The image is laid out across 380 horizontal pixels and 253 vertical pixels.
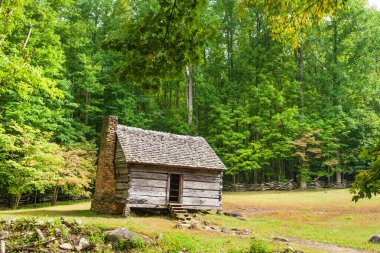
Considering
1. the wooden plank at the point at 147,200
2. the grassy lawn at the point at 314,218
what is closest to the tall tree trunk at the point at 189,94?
the grassy lawn at the point at 314,218

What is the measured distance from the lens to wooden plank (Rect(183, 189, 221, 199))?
21475mm

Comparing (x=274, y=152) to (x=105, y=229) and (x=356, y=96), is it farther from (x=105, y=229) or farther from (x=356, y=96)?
(x=105, y=229)

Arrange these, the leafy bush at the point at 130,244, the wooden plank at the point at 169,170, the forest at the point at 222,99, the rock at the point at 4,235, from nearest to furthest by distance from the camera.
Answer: the rock at the point at 4,235 → the leafy bush at the point at 130,244 → the wooden plank at the point at 169,170 → the forest at the point at 222,99

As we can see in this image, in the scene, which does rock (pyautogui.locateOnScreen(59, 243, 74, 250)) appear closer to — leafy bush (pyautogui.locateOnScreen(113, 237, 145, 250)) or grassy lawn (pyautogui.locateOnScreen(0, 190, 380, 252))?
leafy bush (pyautogui.locateOnScreen(113, 237, 145, 250))

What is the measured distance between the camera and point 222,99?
44156 mm

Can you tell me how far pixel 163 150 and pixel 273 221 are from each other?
825cm

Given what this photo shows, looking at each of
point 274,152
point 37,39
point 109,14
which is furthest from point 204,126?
point 37,39

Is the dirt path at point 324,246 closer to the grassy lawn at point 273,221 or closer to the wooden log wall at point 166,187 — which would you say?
the grassy lawn at point 273,221

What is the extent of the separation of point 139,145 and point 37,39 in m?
12.7

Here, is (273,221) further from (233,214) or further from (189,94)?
(189,94)

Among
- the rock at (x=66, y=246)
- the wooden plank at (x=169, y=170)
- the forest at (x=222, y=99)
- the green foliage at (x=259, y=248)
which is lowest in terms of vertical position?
the green foliage at (x=259, y=248)

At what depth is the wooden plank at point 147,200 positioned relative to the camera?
19292 millimetres

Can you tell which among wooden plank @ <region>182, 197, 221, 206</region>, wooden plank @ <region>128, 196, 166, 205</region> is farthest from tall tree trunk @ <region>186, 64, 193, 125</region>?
wooden plank @ <region>128, 196, 166, 205</region>

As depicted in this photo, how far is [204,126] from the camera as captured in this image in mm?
45625
